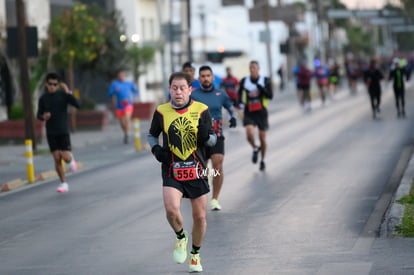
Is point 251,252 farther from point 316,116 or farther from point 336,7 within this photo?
point 336,7

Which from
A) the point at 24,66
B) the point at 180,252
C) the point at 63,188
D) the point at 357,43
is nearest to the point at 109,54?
the point at 24,66

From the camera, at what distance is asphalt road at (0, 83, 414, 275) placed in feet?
33.5

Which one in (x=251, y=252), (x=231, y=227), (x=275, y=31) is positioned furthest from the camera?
(x=275, y=31)

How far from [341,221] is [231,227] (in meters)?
1.20

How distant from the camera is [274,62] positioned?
88.6 m

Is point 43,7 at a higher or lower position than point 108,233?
higher

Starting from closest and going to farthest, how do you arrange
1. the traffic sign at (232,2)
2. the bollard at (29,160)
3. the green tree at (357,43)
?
the bollard at (29,160)
the traffic sign at (232,2)
the green tree at (357,43)

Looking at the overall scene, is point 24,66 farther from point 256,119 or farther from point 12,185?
point 256,119

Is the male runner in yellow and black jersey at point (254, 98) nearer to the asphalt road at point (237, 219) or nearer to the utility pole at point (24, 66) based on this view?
the asphalt road at point (237, 219)

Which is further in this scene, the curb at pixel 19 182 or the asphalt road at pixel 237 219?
the curb at pixel 19 182

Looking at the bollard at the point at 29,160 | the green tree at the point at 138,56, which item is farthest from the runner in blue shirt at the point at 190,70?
the green tree at the point at 138,56

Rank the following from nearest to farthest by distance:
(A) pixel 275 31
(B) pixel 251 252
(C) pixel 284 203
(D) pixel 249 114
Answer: (B) pixel 251 252
(C) pixel 284 203
(D) pixel 249 114
(A) pixel 275 31

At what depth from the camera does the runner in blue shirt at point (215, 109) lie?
14.2 metres

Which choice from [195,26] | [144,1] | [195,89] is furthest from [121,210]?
[195,26]
